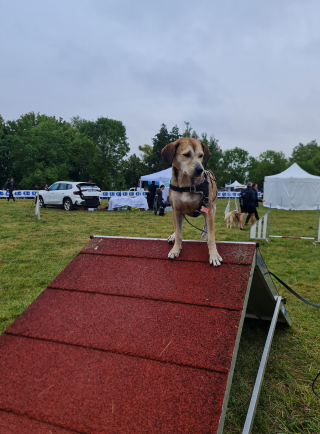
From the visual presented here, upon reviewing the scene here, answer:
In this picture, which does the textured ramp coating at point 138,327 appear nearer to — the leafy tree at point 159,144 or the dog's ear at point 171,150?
the dog's ear at point 171,150

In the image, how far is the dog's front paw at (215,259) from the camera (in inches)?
104

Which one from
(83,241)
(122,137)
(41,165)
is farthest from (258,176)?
(83,241)

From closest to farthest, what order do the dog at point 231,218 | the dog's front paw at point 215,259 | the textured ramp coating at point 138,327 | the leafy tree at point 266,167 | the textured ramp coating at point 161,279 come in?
the textured ramp coating at point 138,327
the textured ramp coating at point 161,279
the dog's front paw at point 215,259
the dog at point 231,218
the leafy tree at point 266,167

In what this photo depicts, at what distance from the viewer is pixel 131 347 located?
196 centimetres

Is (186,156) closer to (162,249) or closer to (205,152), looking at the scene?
(205,152)

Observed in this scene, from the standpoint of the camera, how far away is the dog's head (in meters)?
2.73

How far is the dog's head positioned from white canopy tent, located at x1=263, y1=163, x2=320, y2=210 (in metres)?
20.3

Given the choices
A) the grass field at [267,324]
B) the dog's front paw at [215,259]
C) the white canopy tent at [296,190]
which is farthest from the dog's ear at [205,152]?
the white canopy tent at [296,190]

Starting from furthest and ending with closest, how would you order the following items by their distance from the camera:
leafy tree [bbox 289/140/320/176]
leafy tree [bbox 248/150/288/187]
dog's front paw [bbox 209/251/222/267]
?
leafy tree [bbox 289/140/320/176], leafy tree [bbox 248/150/288/187], dog's front paw [bbox 209/251/222/267]

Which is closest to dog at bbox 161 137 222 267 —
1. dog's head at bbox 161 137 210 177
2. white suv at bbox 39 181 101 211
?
dog's head at bbox 161 137 210 177

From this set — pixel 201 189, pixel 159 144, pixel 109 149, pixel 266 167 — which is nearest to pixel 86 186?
pixel 201 189

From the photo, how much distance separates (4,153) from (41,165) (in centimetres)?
844

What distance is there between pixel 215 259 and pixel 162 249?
0.61 metres

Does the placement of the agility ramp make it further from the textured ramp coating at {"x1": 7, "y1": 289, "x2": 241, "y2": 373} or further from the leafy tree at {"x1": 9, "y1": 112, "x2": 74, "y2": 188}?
the leafy tree at {"x1": 9, "y1": 112, "x2": 74, "y2": 188}
